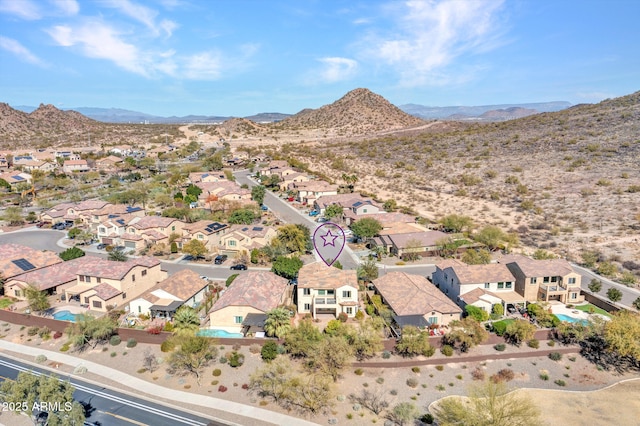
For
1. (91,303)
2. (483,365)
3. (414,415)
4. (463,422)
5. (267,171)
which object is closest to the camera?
(463,422)

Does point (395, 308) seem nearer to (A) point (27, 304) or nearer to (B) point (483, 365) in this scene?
(B) point (483, 365)

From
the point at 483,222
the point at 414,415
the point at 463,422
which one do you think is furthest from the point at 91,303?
the point at 483,222

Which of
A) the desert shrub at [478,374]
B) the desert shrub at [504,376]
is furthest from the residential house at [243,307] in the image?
the desert shrub at [504,376]

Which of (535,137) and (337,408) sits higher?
(535,137)

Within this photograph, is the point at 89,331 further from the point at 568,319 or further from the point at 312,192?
the point at 312,192

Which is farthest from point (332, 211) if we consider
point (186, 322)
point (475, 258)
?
point (186, 322)

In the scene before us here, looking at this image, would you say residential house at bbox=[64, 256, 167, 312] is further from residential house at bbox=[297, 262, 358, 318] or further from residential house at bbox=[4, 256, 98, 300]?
residential house at bbox=[297, 262, 358, 318]
